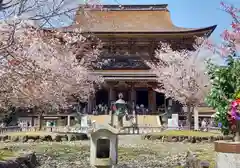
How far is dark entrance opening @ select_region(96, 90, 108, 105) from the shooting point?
38534mm

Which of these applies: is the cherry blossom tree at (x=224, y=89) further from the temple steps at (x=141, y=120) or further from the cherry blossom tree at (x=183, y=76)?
the temple steps at (x=141, y=120)

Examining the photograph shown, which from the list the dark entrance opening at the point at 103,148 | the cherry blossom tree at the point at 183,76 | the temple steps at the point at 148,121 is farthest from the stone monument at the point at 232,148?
the temple steps at the point at 148,121

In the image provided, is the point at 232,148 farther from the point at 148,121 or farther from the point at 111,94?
the point at 111,94

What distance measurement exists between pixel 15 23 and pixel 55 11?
0.76m

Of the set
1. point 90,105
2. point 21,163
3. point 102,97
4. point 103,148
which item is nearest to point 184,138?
point 103,148

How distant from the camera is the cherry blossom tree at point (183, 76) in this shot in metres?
25.7

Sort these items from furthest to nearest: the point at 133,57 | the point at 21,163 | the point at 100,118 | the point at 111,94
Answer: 1. the point at 133,57
2. the point at 111,94
3. the point at 100,118
4. the point at 21,163

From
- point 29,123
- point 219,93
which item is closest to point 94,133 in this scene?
point 219,93

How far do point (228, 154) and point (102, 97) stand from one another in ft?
111

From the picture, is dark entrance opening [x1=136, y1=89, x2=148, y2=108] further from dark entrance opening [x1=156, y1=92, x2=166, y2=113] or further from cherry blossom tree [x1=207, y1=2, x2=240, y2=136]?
cherry blossom tree [x1=207, y1=2, x2=240, y2=136]

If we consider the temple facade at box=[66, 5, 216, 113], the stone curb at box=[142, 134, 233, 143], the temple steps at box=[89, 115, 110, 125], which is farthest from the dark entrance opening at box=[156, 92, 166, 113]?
the stone curb at box=[142, 134, 233, 143]

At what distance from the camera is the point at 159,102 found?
127ft

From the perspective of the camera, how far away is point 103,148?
9695 millimetres

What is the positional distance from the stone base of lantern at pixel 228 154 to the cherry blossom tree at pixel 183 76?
57.5 feet
